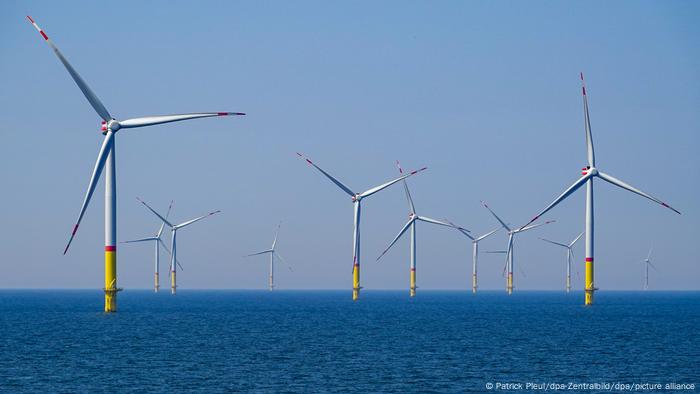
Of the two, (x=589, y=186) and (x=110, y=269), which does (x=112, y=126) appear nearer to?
(x=110, y=269)

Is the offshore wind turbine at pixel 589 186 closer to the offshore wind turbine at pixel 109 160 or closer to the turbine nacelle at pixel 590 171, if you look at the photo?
the turbine nacelle at pixel 590 171

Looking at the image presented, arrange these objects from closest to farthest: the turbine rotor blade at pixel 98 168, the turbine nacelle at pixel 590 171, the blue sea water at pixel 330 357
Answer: the blue sea water at pixel 330 357, the turbine rotor blade at pixel 98 168, the turbine nacelle at pixel 590 171

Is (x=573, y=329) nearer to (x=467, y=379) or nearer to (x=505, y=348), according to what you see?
(x=505, y=348)

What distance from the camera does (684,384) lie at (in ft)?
228

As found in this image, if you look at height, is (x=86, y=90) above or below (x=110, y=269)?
above

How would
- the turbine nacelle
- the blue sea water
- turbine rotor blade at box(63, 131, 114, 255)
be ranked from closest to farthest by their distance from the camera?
the blue sea water
turbine rotor blade at box(63, 131, 114, 255)
the turbine nacelle

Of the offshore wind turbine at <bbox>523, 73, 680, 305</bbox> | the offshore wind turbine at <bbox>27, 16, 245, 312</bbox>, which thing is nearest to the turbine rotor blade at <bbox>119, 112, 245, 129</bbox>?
the offshore wind turbine at <bbox>27, 16, 245, 312</bbox>

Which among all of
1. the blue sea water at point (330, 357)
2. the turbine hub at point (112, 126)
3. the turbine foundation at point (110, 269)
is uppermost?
the turbine hub at point (112, 126)

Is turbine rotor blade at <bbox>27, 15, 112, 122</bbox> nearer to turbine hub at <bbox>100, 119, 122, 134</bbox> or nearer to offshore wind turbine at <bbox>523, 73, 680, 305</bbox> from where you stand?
turbine hub at <bbox>100, 119, 122, 134</bbox>

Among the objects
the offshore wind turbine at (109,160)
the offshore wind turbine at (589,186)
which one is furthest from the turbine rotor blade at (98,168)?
the offshore wind turbine at (589,186)

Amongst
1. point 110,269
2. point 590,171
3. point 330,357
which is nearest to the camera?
point 330,357

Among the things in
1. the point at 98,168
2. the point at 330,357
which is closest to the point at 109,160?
the point at 98,168

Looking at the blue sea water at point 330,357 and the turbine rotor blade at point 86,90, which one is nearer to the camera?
the blue sea water at point 330,357

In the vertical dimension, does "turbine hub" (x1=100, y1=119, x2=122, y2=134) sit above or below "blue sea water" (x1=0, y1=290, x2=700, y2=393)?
above
